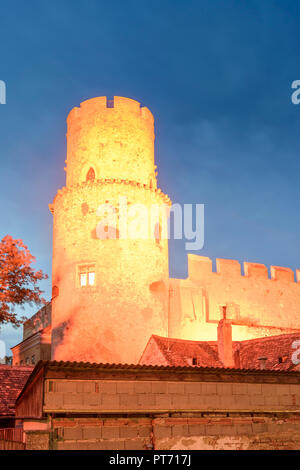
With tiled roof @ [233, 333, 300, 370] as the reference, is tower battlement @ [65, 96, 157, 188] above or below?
above

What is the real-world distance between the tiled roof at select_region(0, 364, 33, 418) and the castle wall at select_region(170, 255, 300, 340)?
8495mm

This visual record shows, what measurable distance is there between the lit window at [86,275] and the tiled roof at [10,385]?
4811 millimetres

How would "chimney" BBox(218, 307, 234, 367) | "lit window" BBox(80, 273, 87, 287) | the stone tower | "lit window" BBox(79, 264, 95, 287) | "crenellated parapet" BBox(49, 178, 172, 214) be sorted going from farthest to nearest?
"crenellated parapet" BBox(49, 178, 172, 214) → "lit window" BBox(80, 273, 87, 287) → "lit window" BBox(79, 264, 95, 287) → the stone tower → "chimney" BBox(218, 307, 234, 367)

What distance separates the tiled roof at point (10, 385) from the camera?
18422mm

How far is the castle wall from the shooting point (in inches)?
1094

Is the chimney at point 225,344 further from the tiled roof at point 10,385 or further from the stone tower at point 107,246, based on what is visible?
the tiled roof at point 10,385

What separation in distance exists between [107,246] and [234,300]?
803cm

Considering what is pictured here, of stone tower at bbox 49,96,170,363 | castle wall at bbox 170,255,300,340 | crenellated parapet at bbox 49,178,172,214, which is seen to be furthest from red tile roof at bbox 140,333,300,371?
crenellated parapet at bbox 49,178,172,214

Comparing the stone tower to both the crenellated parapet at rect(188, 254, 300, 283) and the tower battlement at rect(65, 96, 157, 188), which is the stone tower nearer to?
the tower battlement at rect(65, 96, 157, 188)
